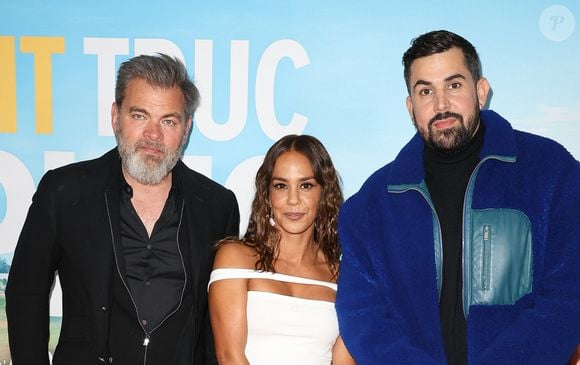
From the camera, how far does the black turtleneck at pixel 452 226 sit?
2080 mm

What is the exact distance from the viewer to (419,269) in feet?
6.93

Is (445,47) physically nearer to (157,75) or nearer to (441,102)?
(441,102)

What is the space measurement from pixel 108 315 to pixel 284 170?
0.88 metres

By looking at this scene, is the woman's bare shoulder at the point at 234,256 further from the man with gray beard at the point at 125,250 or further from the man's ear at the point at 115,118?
the man's ear at the point at 115,118

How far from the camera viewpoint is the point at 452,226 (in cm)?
212

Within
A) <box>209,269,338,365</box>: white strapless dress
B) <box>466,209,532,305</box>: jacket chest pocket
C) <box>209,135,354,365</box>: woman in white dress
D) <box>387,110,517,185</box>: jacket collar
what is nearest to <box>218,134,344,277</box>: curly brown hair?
<box>209,135,354,365</box>: woman in white dress

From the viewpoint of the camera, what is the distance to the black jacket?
94.5 inches

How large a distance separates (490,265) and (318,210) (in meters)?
0.83

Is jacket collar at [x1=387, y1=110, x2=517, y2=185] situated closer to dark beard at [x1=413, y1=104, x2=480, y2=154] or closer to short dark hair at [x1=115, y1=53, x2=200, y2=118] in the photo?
dark beard at [x1=413, y1=104, x2=480, y2=154]

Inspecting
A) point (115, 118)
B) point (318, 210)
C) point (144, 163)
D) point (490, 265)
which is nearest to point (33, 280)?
point (144, 163)

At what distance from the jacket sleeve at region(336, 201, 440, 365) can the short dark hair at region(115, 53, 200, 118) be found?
32.9 inches

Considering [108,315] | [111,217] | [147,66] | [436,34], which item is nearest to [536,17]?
[436,34]

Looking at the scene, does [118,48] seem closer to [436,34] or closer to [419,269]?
[436,34]

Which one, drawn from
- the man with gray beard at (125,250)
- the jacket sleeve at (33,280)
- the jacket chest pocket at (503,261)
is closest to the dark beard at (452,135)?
the jacket chest pocket at (503,261)
